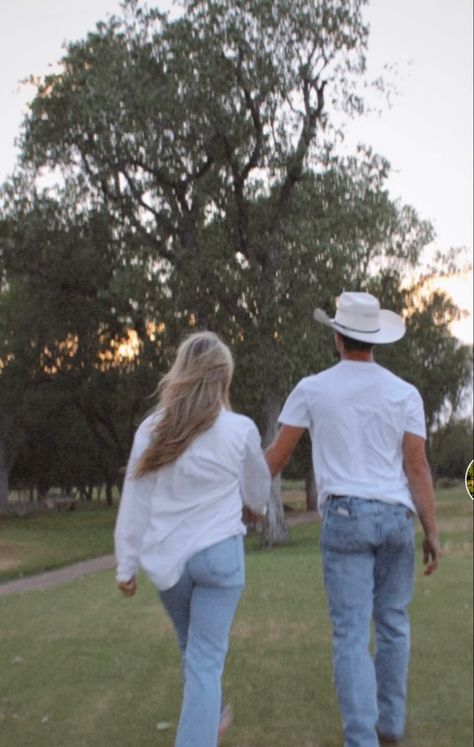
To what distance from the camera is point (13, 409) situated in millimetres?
44938

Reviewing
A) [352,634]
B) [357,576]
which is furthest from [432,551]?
[352,634]

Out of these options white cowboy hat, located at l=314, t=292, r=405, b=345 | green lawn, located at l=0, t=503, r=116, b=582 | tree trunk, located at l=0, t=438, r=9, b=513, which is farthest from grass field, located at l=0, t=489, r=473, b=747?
tree trunk, located at l=0, t=438, r=9, b=513

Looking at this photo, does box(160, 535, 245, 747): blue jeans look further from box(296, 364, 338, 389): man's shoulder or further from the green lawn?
the green lawn

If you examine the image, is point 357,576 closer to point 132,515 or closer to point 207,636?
point 207,636

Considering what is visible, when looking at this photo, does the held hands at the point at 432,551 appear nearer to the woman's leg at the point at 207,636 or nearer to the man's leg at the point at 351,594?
the man's leg at the point at 351,594

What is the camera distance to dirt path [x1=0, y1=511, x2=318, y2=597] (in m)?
15.9

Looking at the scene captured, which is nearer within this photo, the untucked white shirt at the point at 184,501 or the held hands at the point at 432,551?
the untucked white shirt at the point at 184,501

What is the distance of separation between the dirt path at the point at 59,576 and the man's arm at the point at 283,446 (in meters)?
9.76

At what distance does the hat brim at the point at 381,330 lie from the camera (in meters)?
5.20

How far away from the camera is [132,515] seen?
478 cm

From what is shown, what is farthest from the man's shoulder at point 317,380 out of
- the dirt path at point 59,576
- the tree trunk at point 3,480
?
the tree trunk at point 3,480

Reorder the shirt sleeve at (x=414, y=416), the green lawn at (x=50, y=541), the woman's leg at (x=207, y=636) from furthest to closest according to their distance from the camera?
1. the green lawn at (x=50, y=541)
2. the shirt sleeve at (x=414, y=416)
3. the woman's leg at (x=207, y=636)

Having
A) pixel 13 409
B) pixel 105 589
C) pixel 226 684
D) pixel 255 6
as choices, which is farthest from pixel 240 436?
pixel 13 409

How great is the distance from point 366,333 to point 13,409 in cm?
4097
